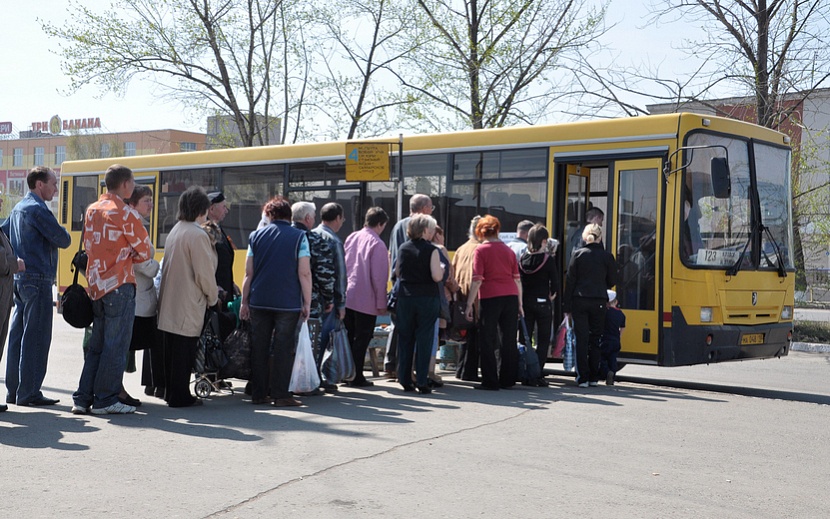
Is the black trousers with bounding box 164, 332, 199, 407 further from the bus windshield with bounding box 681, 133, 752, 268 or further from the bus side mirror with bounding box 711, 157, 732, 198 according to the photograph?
the bus side mirror with bounding box 711, 157, 732, 198

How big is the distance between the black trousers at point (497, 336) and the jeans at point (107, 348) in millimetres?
3696

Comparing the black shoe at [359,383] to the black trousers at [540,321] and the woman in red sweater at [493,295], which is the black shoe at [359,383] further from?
the black trousers at [540,321]

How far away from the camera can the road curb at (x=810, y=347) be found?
58.6ft

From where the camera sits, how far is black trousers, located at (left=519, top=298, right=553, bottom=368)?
36.0 ft

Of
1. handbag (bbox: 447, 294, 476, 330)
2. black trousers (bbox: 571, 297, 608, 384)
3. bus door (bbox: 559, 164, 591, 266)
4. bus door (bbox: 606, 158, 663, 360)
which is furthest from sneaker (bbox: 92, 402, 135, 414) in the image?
bus door (bbox: 559, 164, 591, 266)

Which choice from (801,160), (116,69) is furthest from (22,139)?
(801,160)

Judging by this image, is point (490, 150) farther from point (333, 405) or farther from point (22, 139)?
point (22, 139)

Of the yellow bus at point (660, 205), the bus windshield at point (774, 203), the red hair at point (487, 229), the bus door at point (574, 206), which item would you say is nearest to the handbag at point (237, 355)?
the red hair at point (487, 229)

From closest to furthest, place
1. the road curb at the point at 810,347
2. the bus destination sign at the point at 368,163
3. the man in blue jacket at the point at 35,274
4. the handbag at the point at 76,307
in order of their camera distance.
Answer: the handbag at the point at 76,307
the man in blue jacket at the point at 35,274
the bus destination sign at the point at 368,163
the road curb at the point at 810,347

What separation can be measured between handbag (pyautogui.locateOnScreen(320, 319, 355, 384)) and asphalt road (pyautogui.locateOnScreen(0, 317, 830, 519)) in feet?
0.87

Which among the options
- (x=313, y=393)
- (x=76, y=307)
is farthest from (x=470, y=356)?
(x=76, y=307)

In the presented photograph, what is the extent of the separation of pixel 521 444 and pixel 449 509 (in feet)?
6.68

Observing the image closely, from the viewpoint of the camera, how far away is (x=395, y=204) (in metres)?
14.3

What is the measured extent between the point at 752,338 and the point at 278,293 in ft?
19.5
